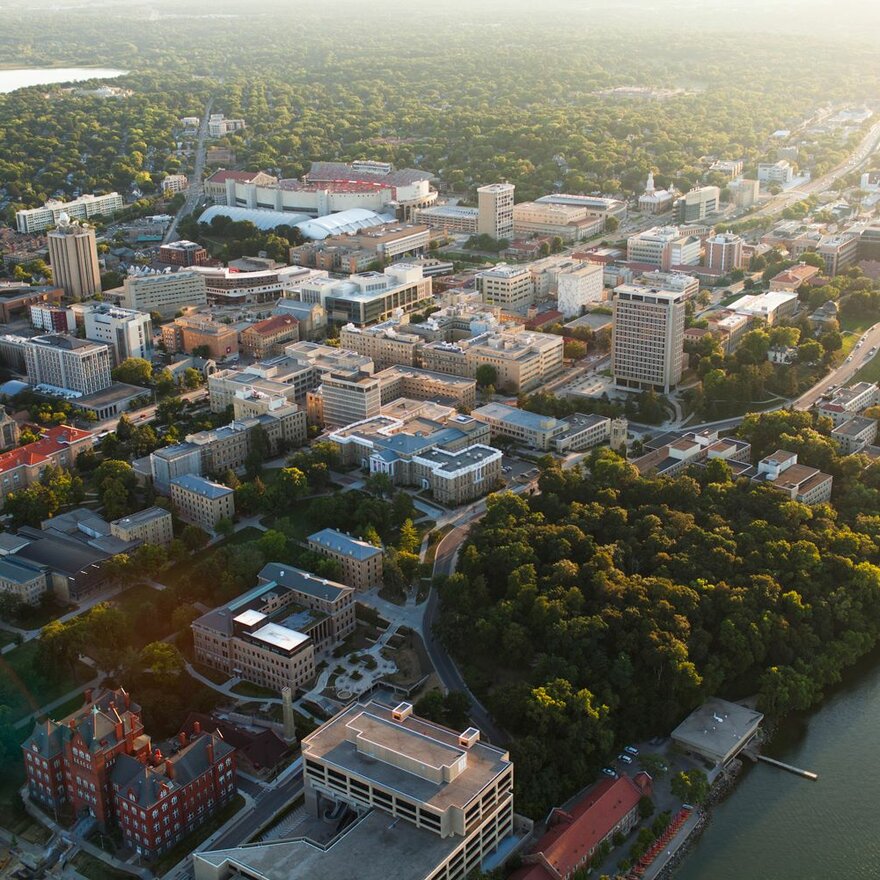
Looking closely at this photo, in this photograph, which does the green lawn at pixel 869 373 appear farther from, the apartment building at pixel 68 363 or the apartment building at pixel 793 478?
the apartment building at pixel 68 363

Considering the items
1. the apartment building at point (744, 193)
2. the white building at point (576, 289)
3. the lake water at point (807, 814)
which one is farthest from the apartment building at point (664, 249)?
the lake water at point (807, 814)

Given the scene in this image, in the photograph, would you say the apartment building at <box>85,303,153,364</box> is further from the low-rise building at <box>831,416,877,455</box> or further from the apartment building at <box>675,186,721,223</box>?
the apartment building at <box>675,186,721,223</box>

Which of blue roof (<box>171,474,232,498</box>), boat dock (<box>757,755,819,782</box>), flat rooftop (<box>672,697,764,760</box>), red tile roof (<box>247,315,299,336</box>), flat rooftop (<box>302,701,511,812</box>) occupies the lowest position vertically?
boat dock (<box>757,755,819,782</box>)

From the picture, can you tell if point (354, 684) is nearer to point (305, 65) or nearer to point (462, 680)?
point (462, 680)

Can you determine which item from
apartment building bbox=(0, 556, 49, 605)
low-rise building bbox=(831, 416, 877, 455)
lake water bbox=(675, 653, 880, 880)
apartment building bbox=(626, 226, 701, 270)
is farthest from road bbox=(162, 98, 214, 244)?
lake water bbox=(675, 653, 880, 880)

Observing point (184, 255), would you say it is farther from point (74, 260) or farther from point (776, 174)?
point (776, 174)
